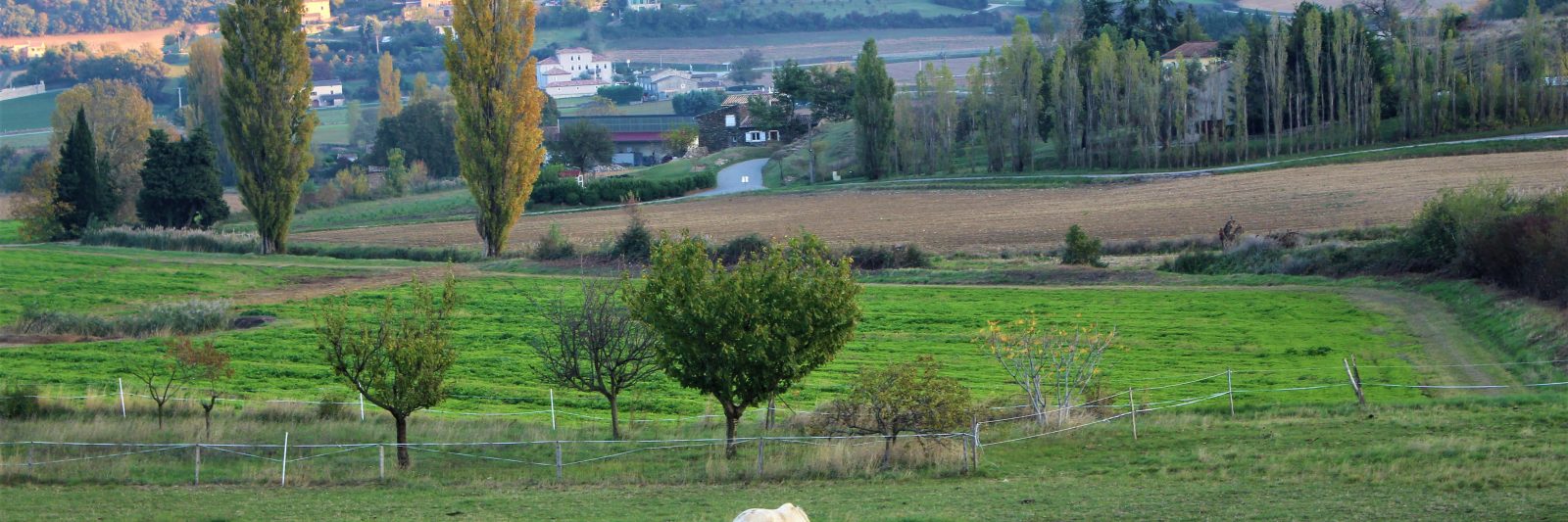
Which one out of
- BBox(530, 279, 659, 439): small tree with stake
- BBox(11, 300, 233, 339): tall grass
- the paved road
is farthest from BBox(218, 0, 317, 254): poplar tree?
BBox(530, 279, 659, 439): small tree with stake

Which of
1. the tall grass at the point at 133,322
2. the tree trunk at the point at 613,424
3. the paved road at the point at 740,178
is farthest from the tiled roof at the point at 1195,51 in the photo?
the tree trunk at the point at 613,424

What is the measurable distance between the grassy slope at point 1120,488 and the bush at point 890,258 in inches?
1119

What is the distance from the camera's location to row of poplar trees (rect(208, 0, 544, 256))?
187ft

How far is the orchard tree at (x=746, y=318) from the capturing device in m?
22.8

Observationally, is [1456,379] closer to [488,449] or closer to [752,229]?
[488,449]

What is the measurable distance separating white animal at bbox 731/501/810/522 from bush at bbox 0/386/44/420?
2058 cm

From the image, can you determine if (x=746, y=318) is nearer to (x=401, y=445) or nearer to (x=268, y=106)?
(x=401, y=445)

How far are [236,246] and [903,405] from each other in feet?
156

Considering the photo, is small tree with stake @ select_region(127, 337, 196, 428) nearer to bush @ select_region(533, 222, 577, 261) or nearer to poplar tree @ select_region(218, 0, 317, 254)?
bush @ select_region(533, 222, 577, 261)

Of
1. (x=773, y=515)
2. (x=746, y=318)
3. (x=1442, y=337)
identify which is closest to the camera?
(x=773, y=515)

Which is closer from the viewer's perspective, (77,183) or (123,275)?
(123,275)

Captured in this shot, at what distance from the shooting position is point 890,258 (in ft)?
171

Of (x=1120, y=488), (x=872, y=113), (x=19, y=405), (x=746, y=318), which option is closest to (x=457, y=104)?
(x=19, y=405)

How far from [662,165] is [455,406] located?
83776 millimetres
